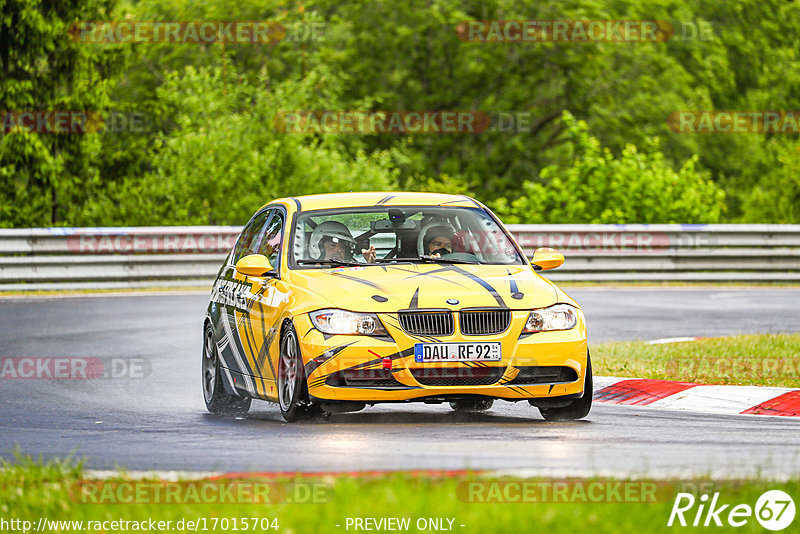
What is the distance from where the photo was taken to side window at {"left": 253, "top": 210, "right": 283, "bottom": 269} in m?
11.0

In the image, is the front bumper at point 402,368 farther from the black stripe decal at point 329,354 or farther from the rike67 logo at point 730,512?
the rike67 logo at point 730,512

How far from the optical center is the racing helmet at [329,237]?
10789 mm

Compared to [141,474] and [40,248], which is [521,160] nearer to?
[40,248]

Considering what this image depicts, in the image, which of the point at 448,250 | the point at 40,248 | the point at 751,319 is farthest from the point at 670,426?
the point at 40,248

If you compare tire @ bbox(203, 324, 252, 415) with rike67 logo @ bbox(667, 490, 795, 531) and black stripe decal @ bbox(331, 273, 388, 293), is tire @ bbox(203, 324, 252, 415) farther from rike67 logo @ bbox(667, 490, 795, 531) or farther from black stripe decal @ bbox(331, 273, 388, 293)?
rike67 logo @ bbox(667, 490, 795, 531)

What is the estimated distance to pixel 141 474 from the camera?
744 centimetres

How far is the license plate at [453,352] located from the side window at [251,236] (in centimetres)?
270

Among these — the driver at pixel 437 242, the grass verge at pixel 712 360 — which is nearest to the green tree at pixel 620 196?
the grass verge at pixel 712 360

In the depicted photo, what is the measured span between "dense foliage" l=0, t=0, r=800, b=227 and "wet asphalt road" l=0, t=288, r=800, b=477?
15248 mm
